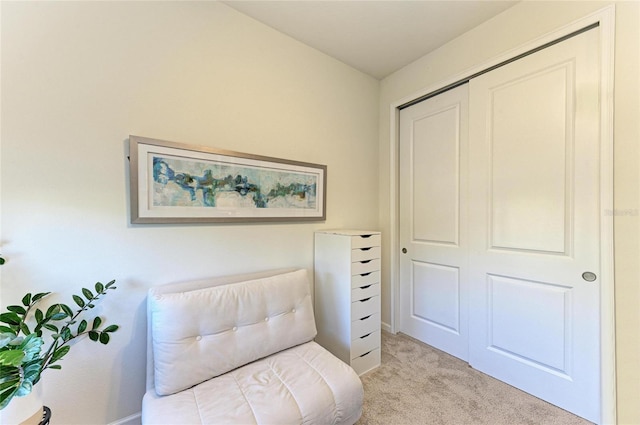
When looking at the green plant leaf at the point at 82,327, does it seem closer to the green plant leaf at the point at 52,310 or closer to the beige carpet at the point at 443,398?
the green plant leaf at the point at 52,310

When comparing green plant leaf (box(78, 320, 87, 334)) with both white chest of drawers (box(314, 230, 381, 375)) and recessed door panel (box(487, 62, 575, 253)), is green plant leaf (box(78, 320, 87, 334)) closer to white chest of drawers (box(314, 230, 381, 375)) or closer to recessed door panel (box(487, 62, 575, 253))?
white chest of drawers (box(314, 230, 381, 375))

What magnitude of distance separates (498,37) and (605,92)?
0.80m

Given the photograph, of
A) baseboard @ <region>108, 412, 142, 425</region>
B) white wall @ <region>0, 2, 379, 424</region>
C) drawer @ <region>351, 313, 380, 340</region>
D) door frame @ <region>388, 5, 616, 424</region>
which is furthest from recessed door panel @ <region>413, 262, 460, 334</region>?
baseboard @ <region>108, 412, 142, 425</region>

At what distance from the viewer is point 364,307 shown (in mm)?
1969

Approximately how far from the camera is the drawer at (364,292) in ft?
6.25

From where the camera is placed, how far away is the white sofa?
115 cm

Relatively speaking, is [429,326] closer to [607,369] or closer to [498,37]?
[607,369]

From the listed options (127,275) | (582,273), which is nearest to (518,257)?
(582,273)

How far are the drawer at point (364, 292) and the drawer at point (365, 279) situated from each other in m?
0.03

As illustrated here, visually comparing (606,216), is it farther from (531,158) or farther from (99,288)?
(99,288)

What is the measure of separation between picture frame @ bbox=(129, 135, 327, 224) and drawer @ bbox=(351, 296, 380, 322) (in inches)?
30.8

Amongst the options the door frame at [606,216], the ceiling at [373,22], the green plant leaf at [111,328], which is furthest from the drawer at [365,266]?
the ceiling at [373,22]

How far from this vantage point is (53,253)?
1261 millimetres

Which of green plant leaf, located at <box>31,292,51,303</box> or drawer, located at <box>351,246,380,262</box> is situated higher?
drawer, located at <box>351,246,380,262</box>
